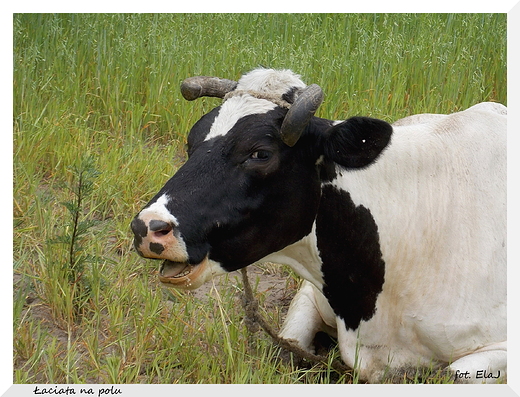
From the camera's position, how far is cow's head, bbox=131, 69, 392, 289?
3.73 metres

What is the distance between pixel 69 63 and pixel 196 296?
2258mm

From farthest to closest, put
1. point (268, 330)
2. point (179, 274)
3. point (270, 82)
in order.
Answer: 1. point (268, 330)
2. point (270, 82)
3. point (179, 274)

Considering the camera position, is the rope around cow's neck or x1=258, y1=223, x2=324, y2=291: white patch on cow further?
the rope around cow's neck

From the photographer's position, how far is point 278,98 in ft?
13.4

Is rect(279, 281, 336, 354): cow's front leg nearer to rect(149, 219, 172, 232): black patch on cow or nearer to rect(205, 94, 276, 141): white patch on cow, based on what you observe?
rect(205, 94, 276, 141): white patch on cow

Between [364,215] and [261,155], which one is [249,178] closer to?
[261,155]

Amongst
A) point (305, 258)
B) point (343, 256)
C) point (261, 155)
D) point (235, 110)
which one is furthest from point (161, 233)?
point (343, 256)

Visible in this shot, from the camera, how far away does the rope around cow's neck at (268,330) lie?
14.9ft

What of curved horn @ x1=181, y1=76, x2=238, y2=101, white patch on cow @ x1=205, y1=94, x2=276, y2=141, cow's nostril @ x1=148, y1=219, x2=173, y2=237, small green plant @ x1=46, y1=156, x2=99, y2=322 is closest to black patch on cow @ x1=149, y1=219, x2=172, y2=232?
cow's nostril @ x1=148, y1=219, x2=173, y2=237

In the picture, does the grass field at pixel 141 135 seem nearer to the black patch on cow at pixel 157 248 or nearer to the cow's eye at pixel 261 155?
the black patch on cow at pixel 157 248

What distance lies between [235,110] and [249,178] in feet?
1.26

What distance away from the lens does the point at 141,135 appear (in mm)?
6672

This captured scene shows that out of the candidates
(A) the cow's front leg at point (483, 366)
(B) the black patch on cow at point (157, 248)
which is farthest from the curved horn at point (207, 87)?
(A) the cow's front leg at point (483, 366)

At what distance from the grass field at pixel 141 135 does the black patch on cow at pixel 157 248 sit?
0.99 meters
